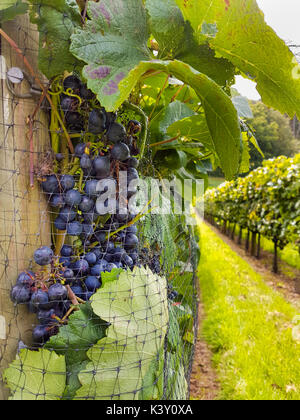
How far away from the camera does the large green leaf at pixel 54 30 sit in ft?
1.91

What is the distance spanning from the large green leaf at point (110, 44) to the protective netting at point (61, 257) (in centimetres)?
7

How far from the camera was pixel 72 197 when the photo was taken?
0.65 m

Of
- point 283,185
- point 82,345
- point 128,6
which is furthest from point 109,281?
point 283,185

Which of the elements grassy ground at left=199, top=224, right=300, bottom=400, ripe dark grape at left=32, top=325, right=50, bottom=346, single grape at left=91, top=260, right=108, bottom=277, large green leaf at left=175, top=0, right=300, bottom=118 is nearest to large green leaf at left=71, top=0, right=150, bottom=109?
large green leaf at left=175, top=0, right=300, bottom=118

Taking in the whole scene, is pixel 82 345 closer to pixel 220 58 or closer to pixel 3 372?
pixel 3 372

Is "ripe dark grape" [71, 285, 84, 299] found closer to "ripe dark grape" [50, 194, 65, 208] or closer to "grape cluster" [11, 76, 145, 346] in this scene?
"grape cluster" [11, 76, 145, 346]

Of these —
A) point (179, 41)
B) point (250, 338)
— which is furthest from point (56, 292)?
point (250, 338)

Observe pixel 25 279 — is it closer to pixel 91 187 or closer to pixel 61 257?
pixel 61 257

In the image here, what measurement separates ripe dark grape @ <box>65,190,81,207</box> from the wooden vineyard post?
0.20ft

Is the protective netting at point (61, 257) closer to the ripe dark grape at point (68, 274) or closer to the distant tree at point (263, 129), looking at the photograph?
the ripe dark grape at point (68, 274)

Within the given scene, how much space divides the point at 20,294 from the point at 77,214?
0.19 meters

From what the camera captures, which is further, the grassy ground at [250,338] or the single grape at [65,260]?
the grassy ground at [250,338]

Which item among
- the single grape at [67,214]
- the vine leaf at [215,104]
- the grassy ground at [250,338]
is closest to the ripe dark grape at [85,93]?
the vine leaf at [215,104]
